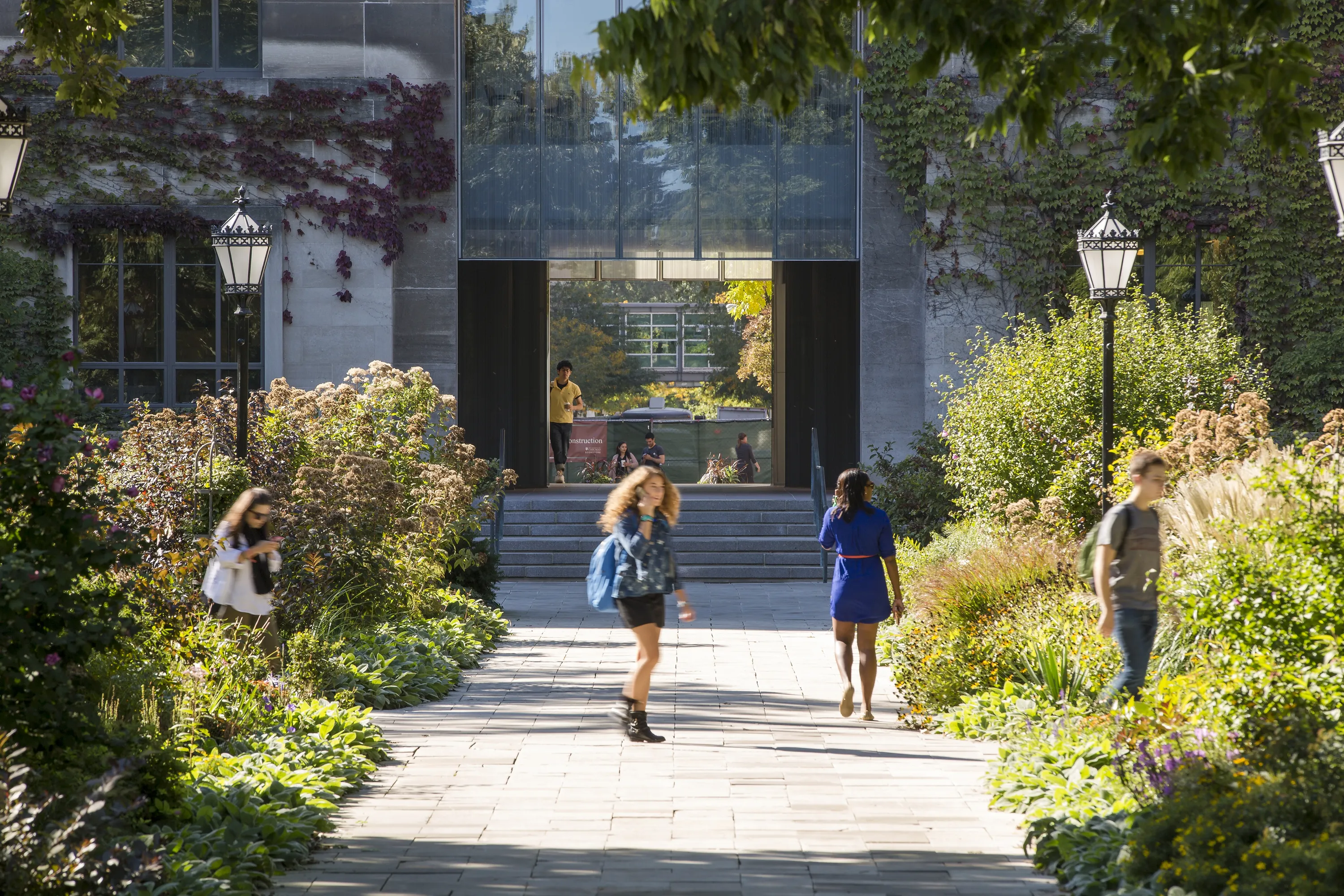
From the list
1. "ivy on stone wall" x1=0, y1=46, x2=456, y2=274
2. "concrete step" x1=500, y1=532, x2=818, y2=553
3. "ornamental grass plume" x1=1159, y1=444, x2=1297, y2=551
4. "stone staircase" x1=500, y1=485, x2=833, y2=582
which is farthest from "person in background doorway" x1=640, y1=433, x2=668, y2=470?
"ornamental grass plume" x1=1159, y1=444, x2=1297, y2=551

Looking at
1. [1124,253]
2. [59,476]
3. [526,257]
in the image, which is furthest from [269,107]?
[59,476]

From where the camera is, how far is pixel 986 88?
583 cm

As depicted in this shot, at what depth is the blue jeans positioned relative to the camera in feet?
24.0

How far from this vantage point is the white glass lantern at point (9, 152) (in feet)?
26.6

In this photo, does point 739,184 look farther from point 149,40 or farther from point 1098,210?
point 149,40

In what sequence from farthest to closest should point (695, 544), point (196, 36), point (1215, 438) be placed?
point (196, 36) < point (695, 544) < point (1215, 438)

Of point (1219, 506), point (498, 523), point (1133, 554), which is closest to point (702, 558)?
point (498, 523)

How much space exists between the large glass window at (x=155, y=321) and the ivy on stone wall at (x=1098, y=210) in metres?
9.82

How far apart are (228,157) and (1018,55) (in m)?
15.6

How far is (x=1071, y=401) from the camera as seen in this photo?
13656 millimetres

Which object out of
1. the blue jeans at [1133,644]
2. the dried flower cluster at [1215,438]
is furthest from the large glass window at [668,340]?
the blue jeans at [1133,644]

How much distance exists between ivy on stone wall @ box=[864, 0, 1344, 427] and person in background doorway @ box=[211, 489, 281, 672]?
12920 millimetres

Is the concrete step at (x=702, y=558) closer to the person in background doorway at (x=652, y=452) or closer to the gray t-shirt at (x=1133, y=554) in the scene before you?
the person in background doorway at (x=652, y=452)

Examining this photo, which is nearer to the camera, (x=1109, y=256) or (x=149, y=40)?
(x=1109, y=256)
